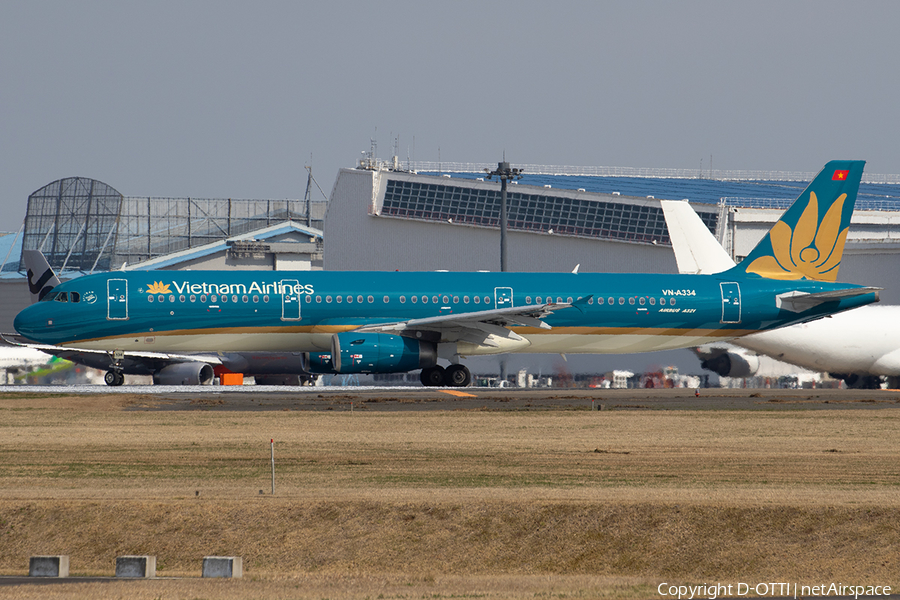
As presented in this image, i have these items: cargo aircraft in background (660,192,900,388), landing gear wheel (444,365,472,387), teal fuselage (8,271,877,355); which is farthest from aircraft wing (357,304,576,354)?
cargo aircraft in background (660,192,900,388)

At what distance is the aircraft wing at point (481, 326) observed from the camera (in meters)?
37.8

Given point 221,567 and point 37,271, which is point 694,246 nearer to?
point 37,271

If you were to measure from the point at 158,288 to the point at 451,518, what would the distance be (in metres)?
25.8

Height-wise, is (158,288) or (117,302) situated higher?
(158,288)

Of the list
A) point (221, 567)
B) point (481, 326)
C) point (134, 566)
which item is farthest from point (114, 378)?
point (221, 567)

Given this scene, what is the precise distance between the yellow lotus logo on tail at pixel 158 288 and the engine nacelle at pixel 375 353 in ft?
20.5

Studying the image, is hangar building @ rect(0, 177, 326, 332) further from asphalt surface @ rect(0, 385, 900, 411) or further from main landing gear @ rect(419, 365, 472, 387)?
asphalt surface @ rect(0, 385, 900, 411)

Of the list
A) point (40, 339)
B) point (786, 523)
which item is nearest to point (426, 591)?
point (786, 523)

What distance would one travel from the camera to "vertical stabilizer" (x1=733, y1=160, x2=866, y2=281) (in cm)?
4350

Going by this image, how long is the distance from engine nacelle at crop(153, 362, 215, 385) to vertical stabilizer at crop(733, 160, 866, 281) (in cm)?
2448

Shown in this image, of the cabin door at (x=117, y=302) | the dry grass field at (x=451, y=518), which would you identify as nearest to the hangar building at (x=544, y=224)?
the cabin door at (x=117, y=302)

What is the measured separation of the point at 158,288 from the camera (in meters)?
37.8

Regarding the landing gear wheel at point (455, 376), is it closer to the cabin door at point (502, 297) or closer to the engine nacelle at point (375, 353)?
the engine nacelle at point (375, 353)

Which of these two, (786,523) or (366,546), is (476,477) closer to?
(366,546)
